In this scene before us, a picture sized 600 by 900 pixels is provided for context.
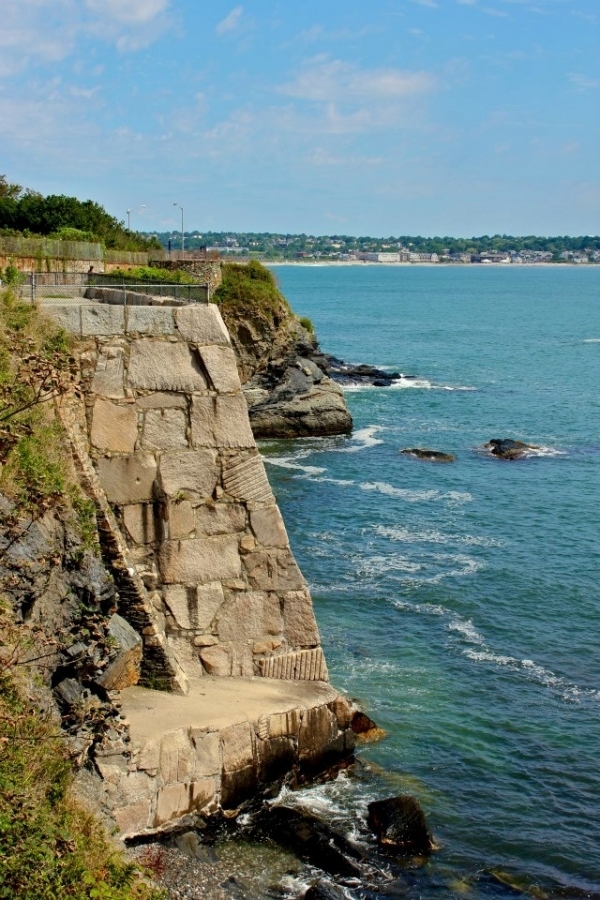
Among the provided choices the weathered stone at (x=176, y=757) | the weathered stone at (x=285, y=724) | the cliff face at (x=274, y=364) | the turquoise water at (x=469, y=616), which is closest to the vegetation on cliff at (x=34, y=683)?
the weathered stone at (x=176, y=757)

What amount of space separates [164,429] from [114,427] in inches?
21.8

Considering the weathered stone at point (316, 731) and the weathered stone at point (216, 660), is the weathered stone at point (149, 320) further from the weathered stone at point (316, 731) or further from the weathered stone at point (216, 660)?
the weathered stone at point (316, 731)

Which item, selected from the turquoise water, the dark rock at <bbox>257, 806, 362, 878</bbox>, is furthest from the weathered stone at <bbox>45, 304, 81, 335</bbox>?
the turquoise water

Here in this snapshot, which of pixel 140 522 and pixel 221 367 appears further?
pixel 221 367

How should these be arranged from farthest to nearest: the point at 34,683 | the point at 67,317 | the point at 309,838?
the point at 309,838, the point at 67,317, the point at 34,683

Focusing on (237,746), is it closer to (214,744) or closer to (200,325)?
(214,744)

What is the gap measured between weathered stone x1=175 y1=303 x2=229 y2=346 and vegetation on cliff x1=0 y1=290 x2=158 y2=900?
4.44ft

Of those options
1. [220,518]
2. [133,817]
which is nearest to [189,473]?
[220,518]

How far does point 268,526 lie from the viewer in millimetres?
12500

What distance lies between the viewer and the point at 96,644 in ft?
33.5

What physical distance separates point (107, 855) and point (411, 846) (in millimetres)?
6546

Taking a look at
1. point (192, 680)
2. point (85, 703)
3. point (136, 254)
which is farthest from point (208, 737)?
point (136, 254)

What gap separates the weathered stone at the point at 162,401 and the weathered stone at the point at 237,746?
11.6ft

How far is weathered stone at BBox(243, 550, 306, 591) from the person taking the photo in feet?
41.1
